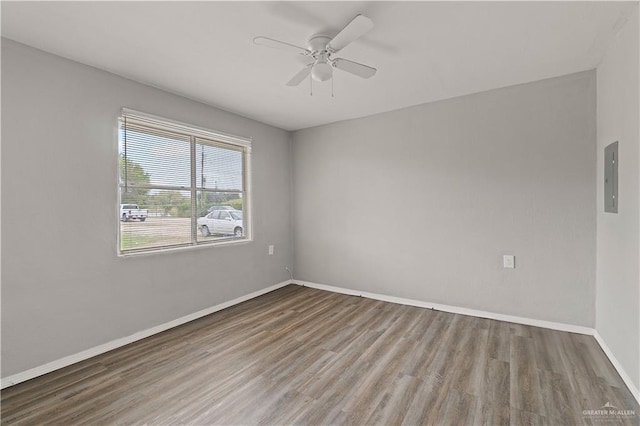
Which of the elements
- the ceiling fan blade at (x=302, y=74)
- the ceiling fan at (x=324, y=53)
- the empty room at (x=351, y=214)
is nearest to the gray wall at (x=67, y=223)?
the empty room at (x=351, y=214)

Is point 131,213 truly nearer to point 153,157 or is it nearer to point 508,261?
point 153,157

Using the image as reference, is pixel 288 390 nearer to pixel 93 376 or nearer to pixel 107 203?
pixel 93 376

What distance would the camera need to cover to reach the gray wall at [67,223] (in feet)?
6.92

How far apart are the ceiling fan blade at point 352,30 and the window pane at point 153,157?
6.73 feet

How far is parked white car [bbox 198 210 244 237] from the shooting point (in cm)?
351

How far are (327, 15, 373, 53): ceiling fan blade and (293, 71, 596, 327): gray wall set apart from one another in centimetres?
202

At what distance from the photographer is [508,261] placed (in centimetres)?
310

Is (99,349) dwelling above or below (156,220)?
below

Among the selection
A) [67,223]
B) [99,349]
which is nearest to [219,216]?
[67,223]

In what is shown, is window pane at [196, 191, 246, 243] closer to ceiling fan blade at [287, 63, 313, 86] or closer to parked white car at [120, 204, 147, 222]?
parked white car at [120, 204, 147, 222]

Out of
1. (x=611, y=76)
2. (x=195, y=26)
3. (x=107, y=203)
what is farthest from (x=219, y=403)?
(x=611, y=76)

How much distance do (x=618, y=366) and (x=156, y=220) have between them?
4147 millimetres

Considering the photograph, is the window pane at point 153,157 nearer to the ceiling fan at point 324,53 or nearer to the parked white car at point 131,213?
the parked white car at point 131,213

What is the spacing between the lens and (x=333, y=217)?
436cm
